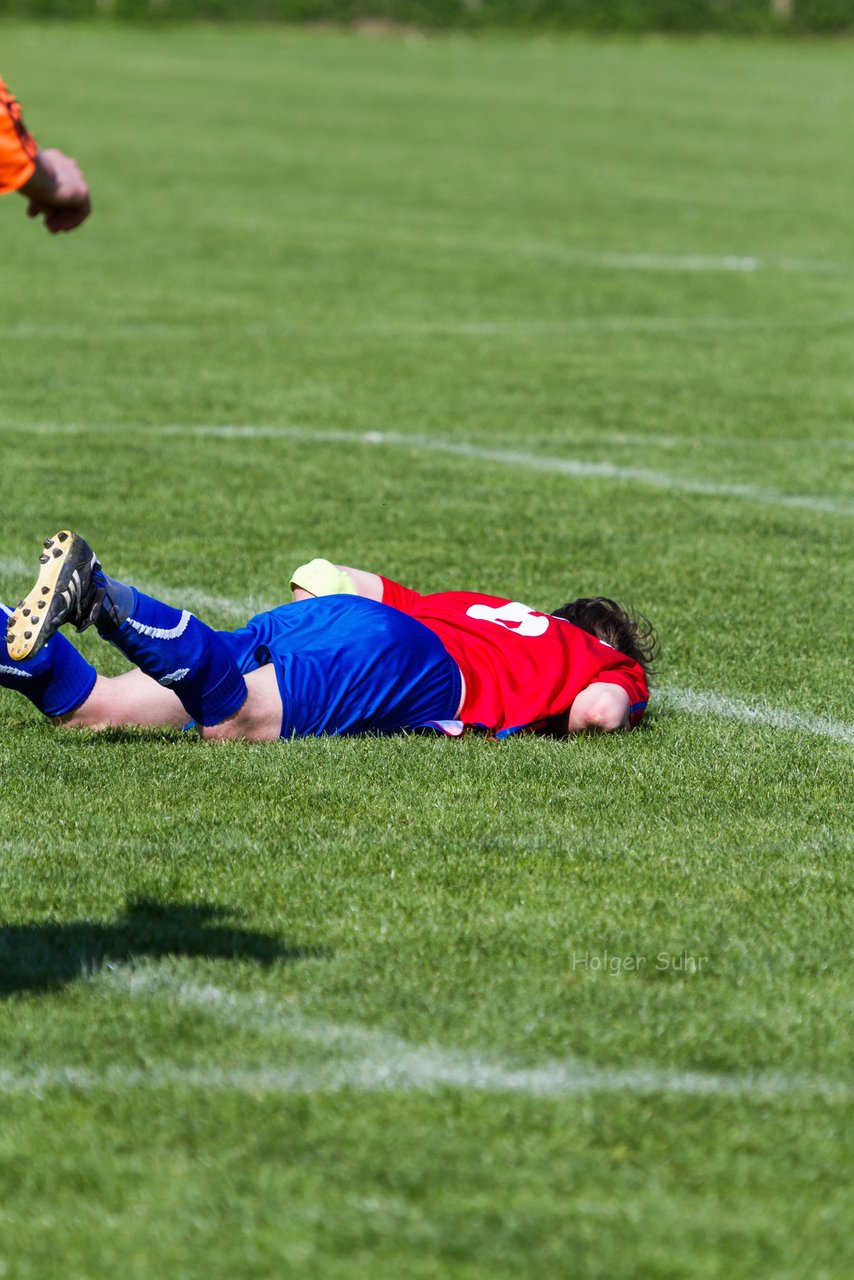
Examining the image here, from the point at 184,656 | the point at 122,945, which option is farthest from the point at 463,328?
the point at 122,945

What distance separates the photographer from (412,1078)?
290 centimetres

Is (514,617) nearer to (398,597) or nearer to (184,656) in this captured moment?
(398,597)

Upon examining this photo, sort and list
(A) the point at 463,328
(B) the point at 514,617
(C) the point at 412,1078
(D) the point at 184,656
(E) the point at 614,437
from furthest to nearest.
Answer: (A) the point at 463,328 → (E) the point at 614,437 → (B) the point at 514,617 → (D) the point at 184,656 → (C) the point at 412,1078

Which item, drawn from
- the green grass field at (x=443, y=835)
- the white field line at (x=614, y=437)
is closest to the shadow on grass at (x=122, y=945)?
the green grass field at (x=443, y=835)

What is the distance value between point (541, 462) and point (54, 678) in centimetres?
412

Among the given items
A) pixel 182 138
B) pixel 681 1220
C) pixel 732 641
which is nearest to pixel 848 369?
pixel 732 641

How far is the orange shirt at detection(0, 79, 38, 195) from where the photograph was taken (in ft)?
10.5

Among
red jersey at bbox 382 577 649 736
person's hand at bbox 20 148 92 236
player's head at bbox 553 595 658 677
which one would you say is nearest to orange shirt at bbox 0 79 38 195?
person's hand at bbox 20 148 92 236

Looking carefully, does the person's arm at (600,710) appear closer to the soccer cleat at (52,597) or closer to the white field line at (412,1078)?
the soccer cleat at (52,597)

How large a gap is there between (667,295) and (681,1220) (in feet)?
37.1

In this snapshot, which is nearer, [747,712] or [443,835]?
[443,835]

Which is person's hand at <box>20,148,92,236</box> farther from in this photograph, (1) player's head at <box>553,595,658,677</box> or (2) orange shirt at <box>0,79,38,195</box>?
(1) player's head at <box>553,595,658,677</box>

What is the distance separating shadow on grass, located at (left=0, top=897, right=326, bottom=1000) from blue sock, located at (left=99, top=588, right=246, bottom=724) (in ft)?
2.94

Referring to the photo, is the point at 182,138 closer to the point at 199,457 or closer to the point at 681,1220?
the point at 199,457
